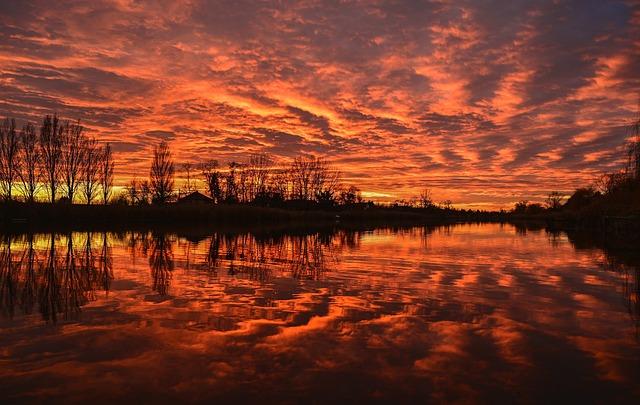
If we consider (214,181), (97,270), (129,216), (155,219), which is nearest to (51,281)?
(97,270)

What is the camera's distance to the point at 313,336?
570 cm

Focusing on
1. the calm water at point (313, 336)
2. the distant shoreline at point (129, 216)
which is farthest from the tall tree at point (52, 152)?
the calm water at point (313, 336)

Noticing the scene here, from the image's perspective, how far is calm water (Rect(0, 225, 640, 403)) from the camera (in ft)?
13.6

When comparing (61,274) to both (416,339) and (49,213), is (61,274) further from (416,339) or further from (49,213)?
(49,213)

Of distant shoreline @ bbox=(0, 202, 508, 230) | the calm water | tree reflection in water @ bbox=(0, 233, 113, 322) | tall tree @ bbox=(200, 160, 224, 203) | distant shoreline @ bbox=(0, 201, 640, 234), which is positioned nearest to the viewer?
the calm water

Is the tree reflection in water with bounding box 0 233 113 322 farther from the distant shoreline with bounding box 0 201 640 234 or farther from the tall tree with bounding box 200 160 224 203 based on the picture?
the tall tree with bounding box 200 160 224 203

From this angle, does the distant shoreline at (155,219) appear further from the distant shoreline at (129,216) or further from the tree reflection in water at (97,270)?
the tree reflection in water at (97,270)

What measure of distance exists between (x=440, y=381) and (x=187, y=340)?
2920 mm

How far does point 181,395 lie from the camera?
3.94 m

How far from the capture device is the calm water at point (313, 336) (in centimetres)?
413

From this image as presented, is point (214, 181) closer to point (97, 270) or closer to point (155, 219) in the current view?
point (155, 219)

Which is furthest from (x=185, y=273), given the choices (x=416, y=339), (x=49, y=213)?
(x=49, y=213)

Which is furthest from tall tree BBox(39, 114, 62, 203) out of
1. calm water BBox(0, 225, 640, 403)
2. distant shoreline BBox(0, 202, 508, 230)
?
calm water BBox(0, 225, 640, 403)

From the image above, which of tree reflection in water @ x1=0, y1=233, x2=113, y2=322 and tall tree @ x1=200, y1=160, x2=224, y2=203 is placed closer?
tree reflection in water @ x1=0, y1=233, x2=113, y2=322
